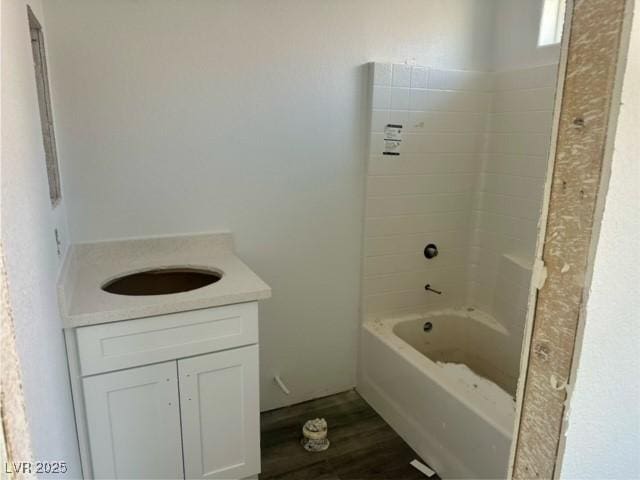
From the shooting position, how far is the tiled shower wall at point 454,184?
7.29 ft

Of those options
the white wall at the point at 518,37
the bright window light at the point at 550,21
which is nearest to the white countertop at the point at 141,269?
the white wall at the point at 518,37

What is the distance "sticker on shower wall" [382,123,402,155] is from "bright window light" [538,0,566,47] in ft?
2.68

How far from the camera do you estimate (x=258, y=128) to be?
6.65ft

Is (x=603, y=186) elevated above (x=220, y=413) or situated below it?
above

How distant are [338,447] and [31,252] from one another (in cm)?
162

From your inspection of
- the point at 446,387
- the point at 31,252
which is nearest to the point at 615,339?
the point at 31,252

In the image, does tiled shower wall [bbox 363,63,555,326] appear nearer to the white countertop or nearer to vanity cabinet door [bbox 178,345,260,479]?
the white countertop

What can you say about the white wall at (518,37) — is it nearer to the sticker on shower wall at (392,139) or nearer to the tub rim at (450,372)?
the sticker on shower wall at (392,139)

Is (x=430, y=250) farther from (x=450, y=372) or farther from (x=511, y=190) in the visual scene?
(x=450, y=372)

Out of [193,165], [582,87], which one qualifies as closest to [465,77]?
[193,165]

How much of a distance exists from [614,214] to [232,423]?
59.2 inches

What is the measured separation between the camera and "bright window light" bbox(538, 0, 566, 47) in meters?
2.22

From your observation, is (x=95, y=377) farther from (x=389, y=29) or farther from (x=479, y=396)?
(x=389, y=29)

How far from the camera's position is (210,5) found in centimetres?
183
